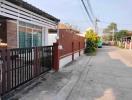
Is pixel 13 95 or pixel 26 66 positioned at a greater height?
pixel 26 66

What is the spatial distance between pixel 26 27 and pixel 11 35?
3.29ft

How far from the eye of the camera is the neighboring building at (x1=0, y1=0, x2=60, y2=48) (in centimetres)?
1143

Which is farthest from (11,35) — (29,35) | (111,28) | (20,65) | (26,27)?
(111,28)

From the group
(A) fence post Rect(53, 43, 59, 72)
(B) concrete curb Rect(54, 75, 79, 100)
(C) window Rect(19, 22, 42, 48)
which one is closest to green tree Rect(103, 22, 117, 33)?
(C) window Rect(19, 22, 42, 48)

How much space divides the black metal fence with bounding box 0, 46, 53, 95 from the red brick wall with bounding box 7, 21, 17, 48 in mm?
3598

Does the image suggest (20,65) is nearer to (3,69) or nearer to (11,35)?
(3,69)

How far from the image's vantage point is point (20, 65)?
8.96 m

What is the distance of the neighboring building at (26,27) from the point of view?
450 inches

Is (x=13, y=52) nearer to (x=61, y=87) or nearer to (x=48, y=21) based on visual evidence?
(x=61, y=87)

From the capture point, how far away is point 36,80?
10.6m

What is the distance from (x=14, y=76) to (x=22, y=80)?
917 millimetres

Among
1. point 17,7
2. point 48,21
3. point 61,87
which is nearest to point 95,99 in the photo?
point 61,87

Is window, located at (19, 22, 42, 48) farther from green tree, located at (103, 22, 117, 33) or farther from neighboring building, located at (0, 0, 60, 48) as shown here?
green tree, located at (103, 22, 117, 33)

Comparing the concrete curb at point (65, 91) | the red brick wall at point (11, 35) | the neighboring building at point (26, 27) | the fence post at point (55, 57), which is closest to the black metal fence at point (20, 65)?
the fence post at point (55, 57)
